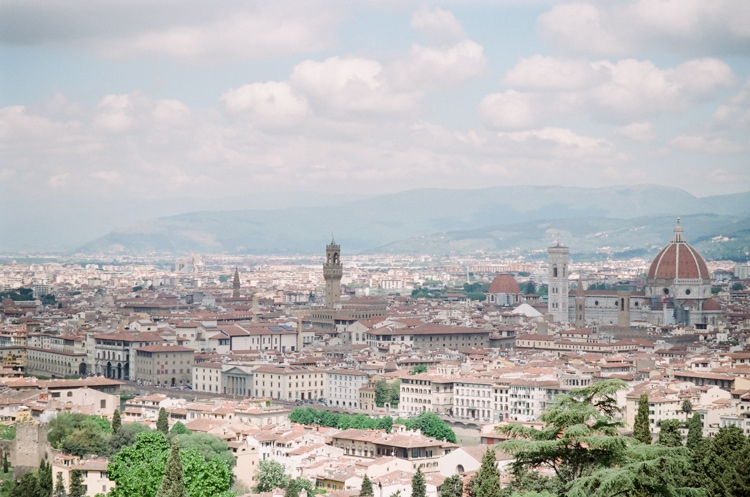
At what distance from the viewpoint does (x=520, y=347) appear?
2466 inches

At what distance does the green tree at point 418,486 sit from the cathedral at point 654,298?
48.5m

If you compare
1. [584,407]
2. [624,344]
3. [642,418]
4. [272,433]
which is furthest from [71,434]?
[624,344]

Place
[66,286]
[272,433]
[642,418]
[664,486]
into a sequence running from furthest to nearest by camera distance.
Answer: [66,286] → [272,433] → [642,418] → [664,486]

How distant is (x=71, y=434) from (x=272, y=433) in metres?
4.29

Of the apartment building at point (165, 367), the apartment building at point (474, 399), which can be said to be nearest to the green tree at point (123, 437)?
the apartment building at point (474, 399)

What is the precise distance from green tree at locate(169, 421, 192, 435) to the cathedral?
42718 mm

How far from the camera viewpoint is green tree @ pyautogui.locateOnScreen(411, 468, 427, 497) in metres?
27.4

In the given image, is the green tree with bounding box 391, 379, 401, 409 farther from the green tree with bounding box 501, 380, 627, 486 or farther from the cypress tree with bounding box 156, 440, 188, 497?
the green tree with bounding box 501, 380, 627, 486

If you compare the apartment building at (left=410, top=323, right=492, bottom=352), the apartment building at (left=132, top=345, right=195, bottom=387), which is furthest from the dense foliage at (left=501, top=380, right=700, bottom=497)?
the apartment building at (left=410, top=323, right=492, bottom=352)

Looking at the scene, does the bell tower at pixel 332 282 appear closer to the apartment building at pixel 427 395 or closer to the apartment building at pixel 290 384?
the apartment building at pixel 290 384

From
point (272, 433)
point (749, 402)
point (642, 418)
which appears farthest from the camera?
point (749, 402)

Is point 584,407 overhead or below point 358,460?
overhead

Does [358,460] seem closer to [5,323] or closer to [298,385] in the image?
[298,385]

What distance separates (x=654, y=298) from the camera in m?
80.1
